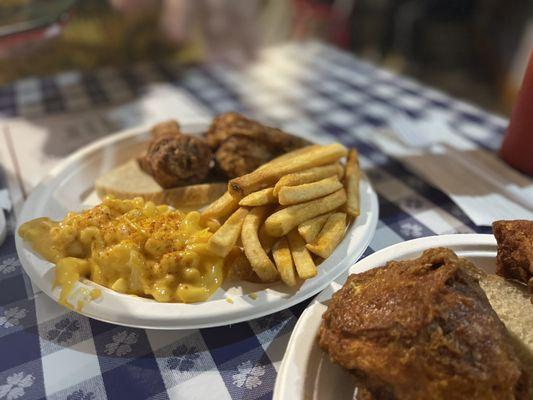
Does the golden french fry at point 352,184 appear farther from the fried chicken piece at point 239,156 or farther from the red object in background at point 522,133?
the red object in background at point 522,133

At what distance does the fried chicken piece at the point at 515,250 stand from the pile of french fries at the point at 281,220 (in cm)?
55

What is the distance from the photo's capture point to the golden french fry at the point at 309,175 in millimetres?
1695

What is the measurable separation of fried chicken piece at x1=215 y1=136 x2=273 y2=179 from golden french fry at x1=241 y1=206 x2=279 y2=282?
46 centimetres

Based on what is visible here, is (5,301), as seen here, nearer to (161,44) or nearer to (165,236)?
(165,236)

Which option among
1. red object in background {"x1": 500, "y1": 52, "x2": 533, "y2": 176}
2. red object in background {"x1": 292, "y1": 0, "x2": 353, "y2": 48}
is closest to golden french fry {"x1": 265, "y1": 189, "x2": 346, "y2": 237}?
red object in background {"x1": 500, "y1": 52, "x2": 533, "y2": 176}

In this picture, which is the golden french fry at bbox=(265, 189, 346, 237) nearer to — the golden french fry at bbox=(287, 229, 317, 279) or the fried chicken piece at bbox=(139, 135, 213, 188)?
the golden french fry at bbox=(287, 229, 317, 279)

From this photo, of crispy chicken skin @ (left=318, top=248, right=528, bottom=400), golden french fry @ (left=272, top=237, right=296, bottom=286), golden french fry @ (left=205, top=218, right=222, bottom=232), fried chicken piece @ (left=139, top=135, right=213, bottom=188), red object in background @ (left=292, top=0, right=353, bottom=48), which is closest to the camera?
crispy chicken skin @ (left=318, top=248, right=528, bottom=400)

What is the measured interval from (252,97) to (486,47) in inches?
203

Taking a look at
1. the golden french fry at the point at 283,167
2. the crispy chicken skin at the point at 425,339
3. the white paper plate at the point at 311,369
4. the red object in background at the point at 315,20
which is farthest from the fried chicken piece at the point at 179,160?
the red object in background at the point at 315,20

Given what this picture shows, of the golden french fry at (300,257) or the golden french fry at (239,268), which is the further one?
the golden french fry at (239,268)

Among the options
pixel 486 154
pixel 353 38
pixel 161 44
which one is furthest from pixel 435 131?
pixel 353 38

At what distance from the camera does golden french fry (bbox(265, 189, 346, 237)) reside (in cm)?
158

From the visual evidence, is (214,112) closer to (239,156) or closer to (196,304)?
(239,156)

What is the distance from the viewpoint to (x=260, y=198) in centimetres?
167
